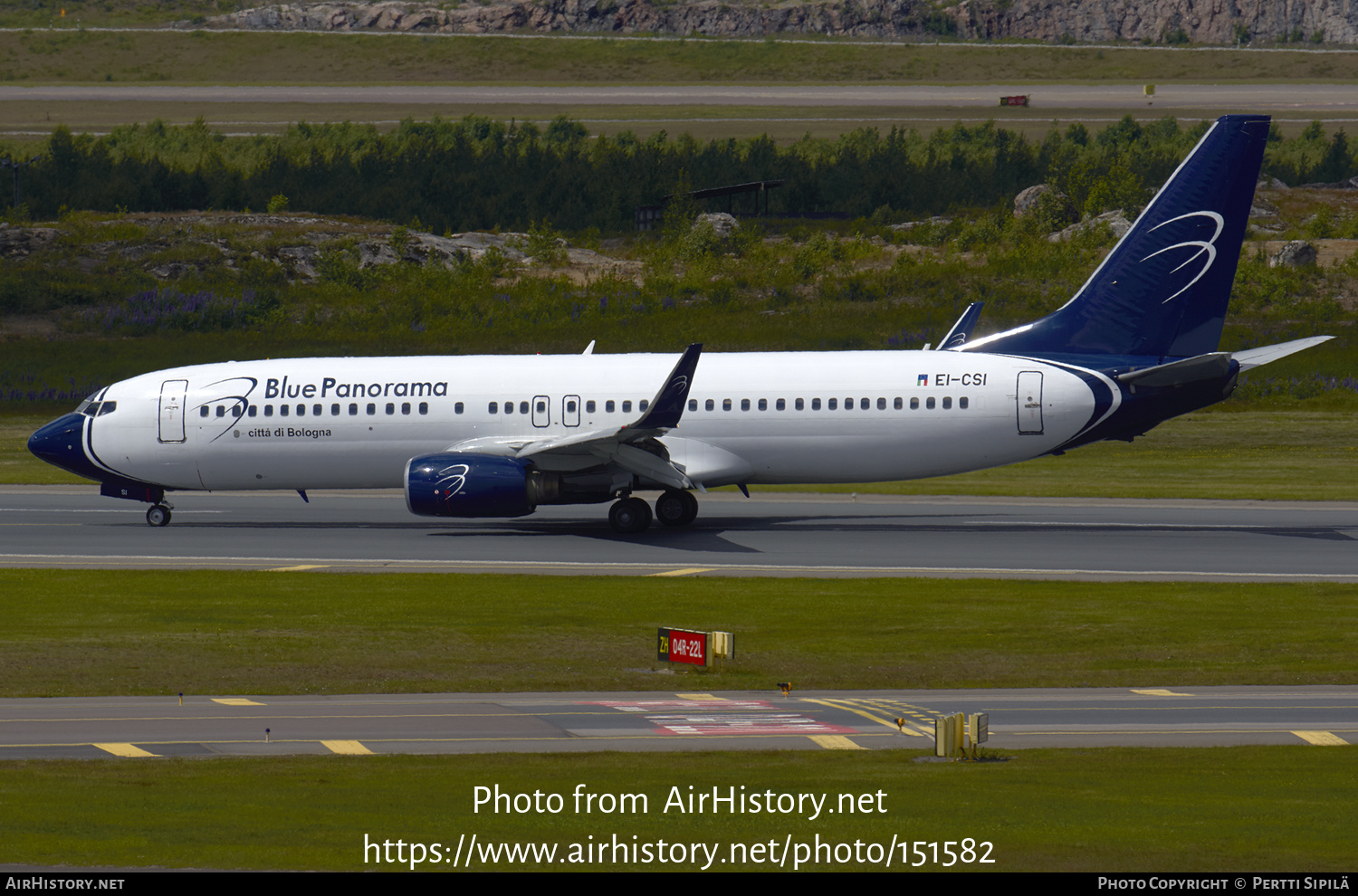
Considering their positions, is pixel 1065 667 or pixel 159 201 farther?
pixel 159 201

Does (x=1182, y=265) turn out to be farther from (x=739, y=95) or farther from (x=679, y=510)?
(x=739, y=95)

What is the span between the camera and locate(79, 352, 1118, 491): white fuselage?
39688mm

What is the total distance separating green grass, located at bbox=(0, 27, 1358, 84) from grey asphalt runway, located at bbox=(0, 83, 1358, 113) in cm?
869

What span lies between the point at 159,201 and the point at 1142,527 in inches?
A: 3667

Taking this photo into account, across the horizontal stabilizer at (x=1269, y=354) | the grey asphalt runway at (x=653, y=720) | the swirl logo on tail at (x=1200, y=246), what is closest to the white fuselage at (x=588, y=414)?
the horizontal stabilizer at (x=1269, y=354)

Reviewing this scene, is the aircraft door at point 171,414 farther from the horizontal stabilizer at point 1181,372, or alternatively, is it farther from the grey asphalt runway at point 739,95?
the grey asphalt runway at point 739,95

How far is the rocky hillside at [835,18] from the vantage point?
186 meters

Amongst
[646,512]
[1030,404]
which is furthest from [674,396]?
[1030,404]

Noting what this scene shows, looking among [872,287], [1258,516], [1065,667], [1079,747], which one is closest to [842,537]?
[1258,516]

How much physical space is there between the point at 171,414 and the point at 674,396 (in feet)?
46.1

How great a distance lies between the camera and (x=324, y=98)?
136750 millimetres

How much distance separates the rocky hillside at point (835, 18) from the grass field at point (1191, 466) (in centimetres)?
12419

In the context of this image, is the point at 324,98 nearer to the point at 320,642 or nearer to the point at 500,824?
the point at 320,642
